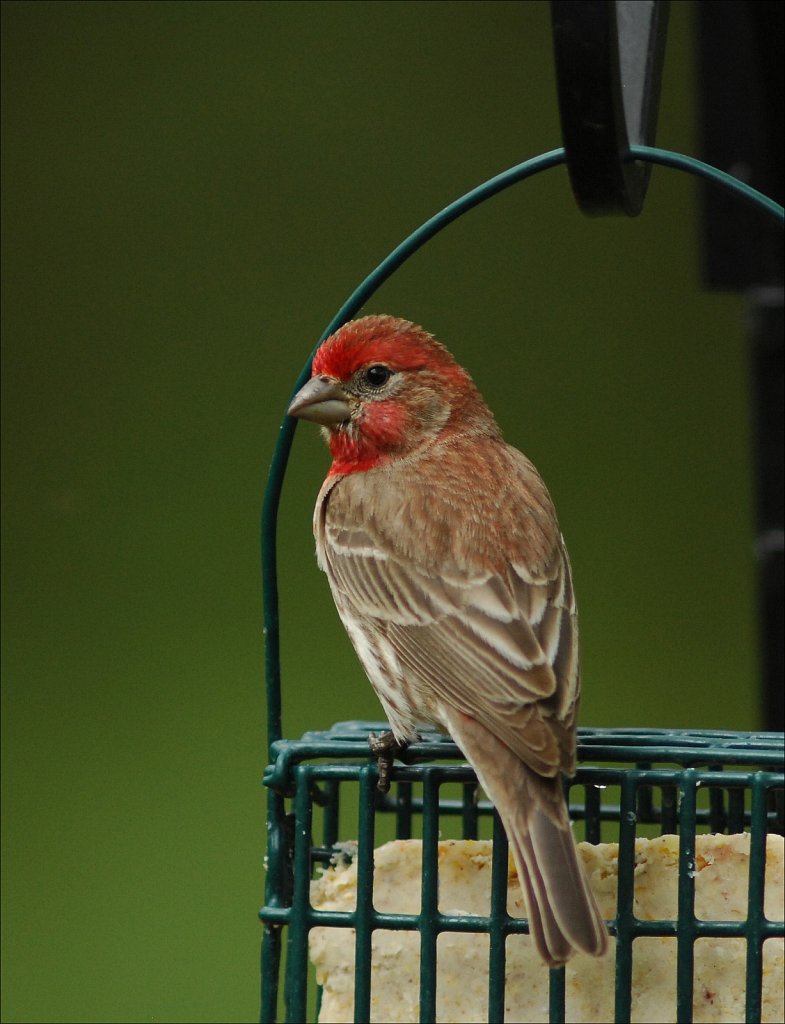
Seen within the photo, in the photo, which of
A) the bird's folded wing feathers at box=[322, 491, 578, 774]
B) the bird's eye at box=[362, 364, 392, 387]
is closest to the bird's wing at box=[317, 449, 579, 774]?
the bird's folded wing feathers at box=[322, 491, 578, 774]

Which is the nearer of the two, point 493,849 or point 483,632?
point 493,849

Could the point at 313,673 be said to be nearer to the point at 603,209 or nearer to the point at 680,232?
the point at 680,232

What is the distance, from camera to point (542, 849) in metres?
3.04

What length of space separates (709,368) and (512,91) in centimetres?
111

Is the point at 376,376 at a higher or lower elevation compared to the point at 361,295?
lower

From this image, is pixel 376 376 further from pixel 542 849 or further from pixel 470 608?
pixel 542 849

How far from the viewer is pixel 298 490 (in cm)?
596

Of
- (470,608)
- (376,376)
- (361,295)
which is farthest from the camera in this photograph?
(376,376)

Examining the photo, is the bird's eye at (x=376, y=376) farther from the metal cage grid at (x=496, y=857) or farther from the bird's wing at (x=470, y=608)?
the metal cage grid at (x=496, y=857)

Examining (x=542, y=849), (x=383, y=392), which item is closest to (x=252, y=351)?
(x=383, y=392)

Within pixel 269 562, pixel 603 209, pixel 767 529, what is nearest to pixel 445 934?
pixel 269 562

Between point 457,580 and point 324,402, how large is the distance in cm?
55

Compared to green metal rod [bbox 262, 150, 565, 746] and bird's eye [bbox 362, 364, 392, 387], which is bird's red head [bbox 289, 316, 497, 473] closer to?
bird's eye [bbox 362, 364, 392, 387]

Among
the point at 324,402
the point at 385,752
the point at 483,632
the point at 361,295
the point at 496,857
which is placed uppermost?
the point at 361,295
